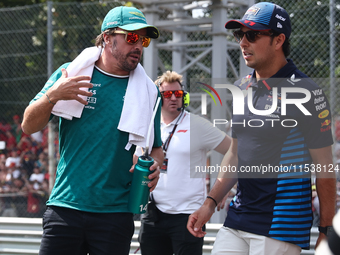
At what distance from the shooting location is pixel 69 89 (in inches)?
105

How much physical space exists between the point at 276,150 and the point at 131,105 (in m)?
0.89

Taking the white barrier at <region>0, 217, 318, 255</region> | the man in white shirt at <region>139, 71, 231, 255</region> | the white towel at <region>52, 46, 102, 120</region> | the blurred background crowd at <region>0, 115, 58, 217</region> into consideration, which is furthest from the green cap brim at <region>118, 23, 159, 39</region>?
the blurred background crowd at <region>0, 115, 58, 217</region>

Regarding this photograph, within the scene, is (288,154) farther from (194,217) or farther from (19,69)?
(19,69)

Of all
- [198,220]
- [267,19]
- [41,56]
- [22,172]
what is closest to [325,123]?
[267,19]

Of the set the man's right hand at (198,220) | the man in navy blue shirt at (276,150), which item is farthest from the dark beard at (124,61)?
the man's right hand at (198,220)

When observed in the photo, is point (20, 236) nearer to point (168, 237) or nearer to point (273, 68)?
point (168, 237)

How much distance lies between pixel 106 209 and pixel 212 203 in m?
0.69

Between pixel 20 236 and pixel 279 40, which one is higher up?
pixel 279 40

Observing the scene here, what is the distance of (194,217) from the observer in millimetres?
3008

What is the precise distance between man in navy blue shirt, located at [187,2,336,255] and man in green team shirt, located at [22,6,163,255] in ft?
1.83

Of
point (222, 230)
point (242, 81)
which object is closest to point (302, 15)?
point (242, 81)

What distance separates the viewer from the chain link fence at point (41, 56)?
7367 millimetres

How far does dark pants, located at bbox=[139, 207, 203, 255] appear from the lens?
4.00 m

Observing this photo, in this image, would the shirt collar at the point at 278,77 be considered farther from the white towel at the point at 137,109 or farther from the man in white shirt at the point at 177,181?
the man in white shirt at the point at 177,181
